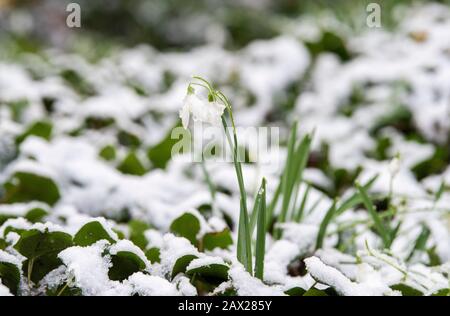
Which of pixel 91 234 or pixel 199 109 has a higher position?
pixel 199 109

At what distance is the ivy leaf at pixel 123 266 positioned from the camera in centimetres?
93

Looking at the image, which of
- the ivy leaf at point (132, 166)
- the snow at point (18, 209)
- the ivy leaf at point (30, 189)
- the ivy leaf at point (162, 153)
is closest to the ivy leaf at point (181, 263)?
the snow at point (18, 209)

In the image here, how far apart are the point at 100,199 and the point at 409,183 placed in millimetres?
823

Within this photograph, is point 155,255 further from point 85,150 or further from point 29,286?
point 85,150

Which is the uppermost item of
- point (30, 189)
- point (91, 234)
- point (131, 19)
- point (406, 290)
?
point (131, 19)

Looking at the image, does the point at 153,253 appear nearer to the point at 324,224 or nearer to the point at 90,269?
the point at 90,269

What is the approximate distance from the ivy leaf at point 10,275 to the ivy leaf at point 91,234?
10 cm

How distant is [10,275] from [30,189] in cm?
53

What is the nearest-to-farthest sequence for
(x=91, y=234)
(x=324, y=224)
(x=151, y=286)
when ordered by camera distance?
(x=151, y=286) → (x=91, y=234) → (x=324, y=224)

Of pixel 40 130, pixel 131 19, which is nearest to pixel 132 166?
pixel 40 130

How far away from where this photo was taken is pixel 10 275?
91 cm

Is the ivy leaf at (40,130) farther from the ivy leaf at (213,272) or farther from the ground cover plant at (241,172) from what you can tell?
the ivy leaf at (213,272)

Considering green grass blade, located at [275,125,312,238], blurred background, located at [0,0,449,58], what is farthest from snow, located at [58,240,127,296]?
blurred background, located at [0,0,449,58]

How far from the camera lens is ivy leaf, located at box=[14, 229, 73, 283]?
0.92 metres
